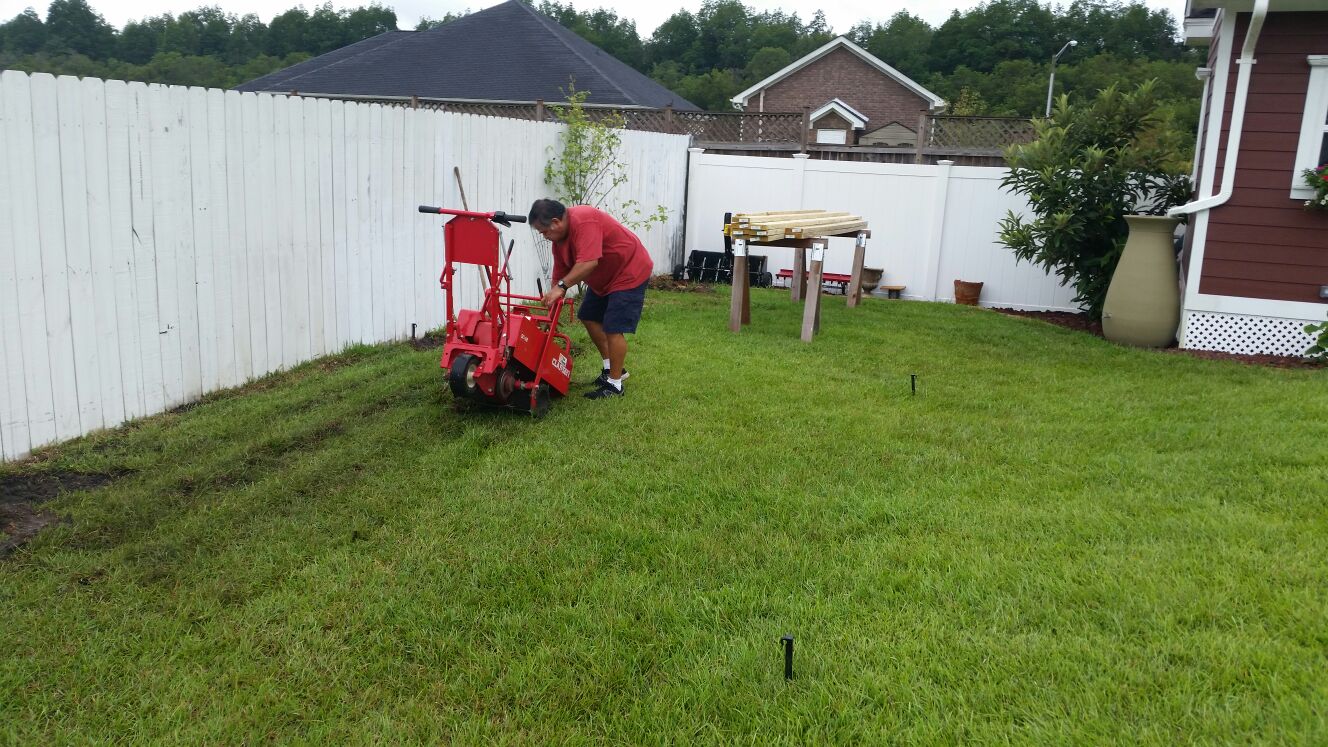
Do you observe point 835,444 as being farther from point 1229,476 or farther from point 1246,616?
point 1246,616

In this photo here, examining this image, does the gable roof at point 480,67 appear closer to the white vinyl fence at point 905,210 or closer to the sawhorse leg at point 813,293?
the white vinyl fence at point 905,210

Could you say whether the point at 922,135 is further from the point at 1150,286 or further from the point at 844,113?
the point at 844,113

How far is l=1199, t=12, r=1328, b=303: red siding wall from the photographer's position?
812 cm

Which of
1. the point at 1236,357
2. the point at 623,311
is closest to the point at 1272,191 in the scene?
the point at 1236,357

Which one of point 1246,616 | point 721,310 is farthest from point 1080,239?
point 1246,616

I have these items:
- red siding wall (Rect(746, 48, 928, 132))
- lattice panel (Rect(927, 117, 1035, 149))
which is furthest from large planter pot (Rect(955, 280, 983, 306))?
red siding wall (Rect(746, 48, 928, 132))

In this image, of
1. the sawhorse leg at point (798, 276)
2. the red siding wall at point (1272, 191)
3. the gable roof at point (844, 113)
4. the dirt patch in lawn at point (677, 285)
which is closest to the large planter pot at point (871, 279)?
the sawhorse leg at point (798, 276)

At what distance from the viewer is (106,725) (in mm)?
2588

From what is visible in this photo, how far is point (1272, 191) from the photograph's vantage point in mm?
8297

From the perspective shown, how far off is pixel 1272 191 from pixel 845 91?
99.5 feet

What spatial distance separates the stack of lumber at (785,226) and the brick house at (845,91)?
2607 cm

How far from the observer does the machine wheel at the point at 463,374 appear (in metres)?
5.31

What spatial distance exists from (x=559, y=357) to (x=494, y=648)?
3001 mm

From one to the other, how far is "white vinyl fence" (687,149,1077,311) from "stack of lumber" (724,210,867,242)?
7.73 ft
